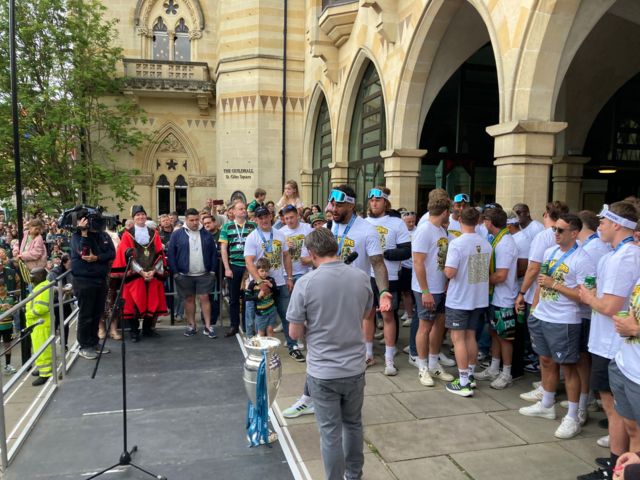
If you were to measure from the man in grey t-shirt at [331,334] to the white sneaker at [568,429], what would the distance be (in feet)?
6.67

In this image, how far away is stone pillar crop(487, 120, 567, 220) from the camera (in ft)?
21.5

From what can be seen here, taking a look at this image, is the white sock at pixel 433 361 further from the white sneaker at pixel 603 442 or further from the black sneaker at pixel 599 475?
the black sneaker at pixel 599 475

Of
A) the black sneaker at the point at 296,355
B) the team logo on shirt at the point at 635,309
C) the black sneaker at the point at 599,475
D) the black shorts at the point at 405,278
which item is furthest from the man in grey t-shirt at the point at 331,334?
the black shorts at the point at 405,278

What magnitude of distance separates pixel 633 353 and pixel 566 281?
1.28 metres

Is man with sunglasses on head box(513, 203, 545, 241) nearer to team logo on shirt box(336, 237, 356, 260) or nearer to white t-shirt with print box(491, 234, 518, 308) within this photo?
white t-shirt with print box(491, 234, 518, 308)

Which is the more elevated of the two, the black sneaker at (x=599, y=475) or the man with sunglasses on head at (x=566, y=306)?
the man with sunglasses on head at (x=566, y=306)

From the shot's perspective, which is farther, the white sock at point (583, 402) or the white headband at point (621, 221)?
the white sock at point (583, 402)

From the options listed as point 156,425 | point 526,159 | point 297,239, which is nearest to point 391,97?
point 526,159

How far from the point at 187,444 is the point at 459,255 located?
3.06 metres

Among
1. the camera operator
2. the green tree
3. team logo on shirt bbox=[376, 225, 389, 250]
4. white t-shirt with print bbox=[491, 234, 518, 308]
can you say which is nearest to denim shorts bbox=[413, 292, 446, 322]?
white t-shirt with print bbox=[491, 234, 518, 308]

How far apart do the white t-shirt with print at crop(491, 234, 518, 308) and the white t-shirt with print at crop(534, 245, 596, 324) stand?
794 millimetres

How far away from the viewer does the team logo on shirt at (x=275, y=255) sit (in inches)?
243

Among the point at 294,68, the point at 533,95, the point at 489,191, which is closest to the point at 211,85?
the point at 294,68

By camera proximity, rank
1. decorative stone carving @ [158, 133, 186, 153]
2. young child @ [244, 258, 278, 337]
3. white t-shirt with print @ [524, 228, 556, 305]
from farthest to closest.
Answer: decorative stone carving @ [158, 133, 186, 153] → young child @ [244, 258, 278, 337] → white t-shirt with print @ [524, 228, 556, 305]
